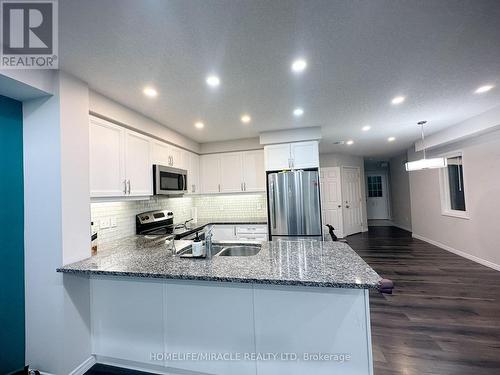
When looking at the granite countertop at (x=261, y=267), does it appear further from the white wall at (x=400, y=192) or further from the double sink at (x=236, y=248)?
the white wall at (x=400, y=192)

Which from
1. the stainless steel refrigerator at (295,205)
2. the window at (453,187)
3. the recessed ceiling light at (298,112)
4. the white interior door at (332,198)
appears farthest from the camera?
the white interior door at (332,198)

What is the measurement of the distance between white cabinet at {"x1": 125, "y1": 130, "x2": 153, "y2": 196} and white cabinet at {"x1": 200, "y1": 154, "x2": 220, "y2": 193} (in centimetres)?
153

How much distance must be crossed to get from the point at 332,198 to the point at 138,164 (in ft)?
17.9

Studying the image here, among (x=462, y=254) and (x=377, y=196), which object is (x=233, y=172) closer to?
(x=462, y=254)

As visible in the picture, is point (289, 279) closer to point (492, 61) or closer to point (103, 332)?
point (103, 332)

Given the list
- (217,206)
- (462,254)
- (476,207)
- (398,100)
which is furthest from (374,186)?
(217,206)

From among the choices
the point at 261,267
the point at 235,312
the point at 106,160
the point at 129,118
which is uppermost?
the point at 129,118

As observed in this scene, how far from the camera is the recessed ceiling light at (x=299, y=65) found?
1.80 meters

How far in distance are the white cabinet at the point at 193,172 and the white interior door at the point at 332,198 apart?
3857 mm

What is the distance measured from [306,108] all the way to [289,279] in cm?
226

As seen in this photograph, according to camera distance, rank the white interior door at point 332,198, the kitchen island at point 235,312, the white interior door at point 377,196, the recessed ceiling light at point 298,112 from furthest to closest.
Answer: the white interior door at point 377,196
the white interior door at point 332,198
the recessed ceiling light at point 298,112
the kitchen island at point 235,312

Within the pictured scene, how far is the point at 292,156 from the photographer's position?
3801mm

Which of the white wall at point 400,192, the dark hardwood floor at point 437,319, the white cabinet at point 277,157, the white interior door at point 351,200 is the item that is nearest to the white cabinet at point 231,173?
the white cabinet at point 277,157

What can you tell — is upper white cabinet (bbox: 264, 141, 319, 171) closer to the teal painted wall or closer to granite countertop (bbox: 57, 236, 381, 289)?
granite countertop (bbox: 57, 236, 381, 289)
